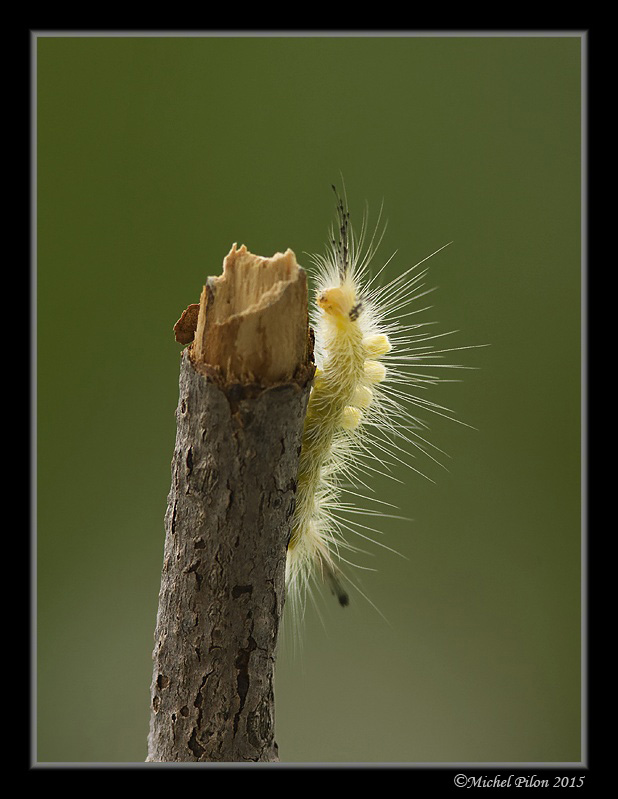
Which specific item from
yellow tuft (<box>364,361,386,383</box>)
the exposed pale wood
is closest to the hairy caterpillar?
yellow tuft (<box>364,361,386,383</box>)

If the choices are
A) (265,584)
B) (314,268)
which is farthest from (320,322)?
(265,584)

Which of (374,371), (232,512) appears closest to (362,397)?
(374,371)

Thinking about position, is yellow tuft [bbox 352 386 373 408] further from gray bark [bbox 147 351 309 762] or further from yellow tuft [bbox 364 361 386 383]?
gray bark [bbox 147 351 309 762]

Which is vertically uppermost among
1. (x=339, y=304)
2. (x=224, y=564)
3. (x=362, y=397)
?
(x=339, y=304)

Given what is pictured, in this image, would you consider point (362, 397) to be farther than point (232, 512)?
Yes

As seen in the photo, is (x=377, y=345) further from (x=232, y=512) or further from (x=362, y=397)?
(x=232, y=512)
